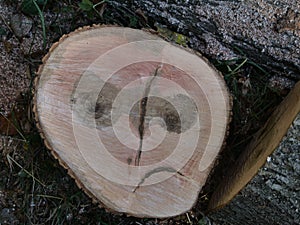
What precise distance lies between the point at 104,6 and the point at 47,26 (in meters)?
0.22

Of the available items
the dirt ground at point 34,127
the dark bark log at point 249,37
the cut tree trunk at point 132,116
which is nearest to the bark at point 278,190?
the dark bark log at point 249,37

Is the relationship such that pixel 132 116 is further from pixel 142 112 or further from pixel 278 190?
pixel 278 190

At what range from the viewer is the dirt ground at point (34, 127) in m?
1.97

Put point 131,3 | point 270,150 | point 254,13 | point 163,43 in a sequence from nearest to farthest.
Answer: point 270,150 → point 163,43 → point 254,13 → point 131,3

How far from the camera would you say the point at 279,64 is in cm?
184

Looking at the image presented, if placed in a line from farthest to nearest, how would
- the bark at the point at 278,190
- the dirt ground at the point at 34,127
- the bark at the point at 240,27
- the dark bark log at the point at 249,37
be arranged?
1. the dirt ground at the point at 34,127
2. the bark at the point at 240,27
3. the dark bark log at the point at 249,37
4. the bark at the point at 278,190

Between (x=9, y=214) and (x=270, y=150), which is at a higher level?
(x=270, y=150)

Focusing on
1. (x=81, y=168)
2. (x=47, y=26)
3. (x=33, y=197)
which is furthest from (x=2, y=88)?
(x=81, y=168)

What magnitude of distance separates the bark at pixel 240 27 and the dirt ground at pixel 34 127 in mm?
115

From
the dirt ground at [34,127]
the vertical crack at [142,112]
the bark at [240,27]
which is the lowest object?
the dirt ground at [34,127]

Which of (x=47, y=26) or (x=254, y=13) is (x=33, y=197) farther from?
(x=254, y=13)

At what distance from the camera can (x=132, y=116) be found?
5.08 feet

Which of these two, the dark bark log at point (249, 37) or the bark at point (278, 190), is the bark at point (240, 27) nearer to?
the dark bark log at point (249, 37)

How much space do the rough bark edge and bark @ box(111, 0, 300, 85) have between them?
134 millimetres
